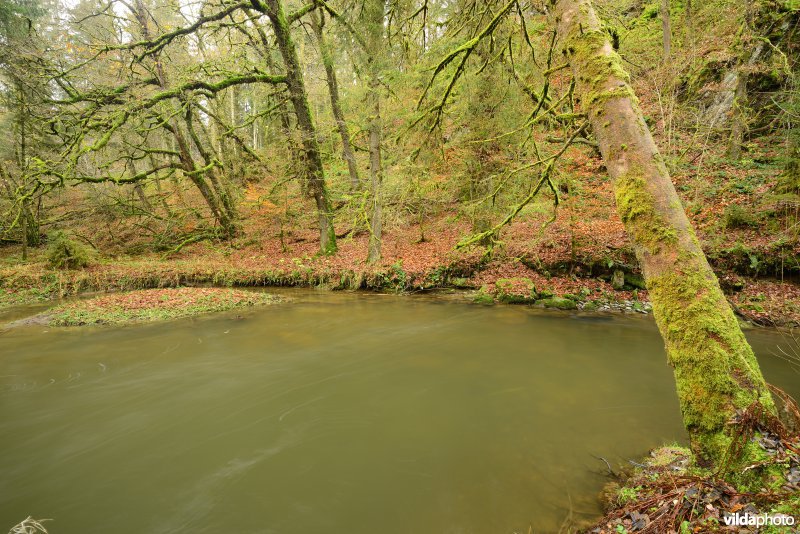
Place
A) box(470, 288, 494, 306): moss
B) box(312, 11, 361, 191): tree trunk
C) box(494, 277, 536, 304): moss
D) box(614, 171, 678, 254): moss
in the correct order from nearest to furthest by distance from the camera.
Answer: box(614, 171, 678, 254): moss
box(494, 277, 536, 304): moss
box(470, 288, 494, 306): moss
box(312, 11, 361, 191): tree trunk

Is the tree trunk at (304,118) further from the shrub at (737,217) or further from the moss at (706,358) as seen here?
the shrub at (737,217)

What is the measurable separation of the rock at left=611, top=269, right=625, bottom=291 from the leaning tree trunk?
859 cm

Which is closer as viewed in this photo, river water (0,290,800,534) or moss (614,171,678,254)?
moss (614,171,678,254)

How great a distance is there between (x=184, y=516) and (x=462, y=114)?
10.3m

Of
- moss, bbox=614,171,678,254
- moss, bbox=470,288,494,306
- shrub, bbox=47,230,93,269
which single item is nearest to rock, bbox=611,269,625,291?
moss, bbox=470,288,494,306

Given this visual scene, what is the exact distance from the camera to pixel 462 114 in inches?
399

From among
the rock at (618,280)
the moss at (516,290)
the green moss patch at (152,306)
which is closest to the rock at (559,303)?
the moss at (516,290)

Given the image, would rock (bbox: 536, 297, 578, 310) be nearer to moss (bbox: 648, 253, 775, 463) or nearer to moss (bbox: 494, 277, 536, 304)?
moss (bbox: 494, 277, 536, 304)

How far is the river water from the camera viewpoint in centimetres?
315

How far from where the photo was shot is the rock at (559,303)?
9383 mm

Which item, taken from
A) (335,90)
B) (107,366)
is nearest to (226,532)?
(107,366)

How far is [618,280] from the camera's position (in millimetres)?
9914

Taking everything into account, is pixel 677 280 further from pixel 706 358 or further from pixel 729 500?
pixel 729 500

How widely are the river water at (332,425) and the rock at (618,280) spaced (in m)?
1.94
